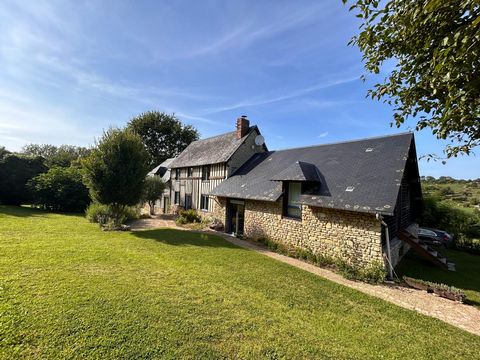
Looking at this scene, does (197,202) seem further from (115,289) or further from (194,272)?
(115,289)

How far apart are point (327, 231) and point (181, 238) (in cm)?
701

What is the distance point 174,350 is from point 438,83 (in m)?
6.17

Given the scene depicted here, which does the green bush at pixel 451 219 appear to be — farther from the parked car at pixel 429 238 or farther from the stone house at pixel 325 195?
the stone house at pixel 325 195

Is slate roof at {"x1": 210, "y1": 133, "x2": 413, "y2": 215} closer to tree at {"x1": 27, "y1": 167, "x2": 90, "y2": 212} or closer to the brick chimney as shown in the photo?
the brick chimney

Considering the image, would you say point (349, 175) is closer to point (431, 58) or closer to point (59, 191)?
point (431, 58)

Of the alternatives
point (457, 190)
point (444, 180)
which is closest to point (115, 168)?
point (457, 190)

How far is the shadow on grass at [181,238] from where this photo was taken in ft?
36.0

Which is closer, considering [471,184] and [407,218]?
[407,218]

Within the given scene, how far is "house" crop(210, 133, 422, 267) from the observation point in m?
8.17

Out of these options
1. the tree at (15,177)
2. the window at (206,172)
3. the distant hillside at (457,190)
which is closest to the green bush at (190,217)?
the window at (206,172)

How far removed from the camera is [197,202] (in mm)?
18688

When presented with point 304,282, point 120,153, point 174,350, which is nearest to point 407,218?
point 304,282

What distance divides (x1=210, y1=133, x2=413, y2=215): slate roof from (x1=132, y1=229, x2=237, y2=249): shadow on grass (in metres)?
2.79

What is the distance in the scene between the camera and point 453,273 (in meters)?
9.59
